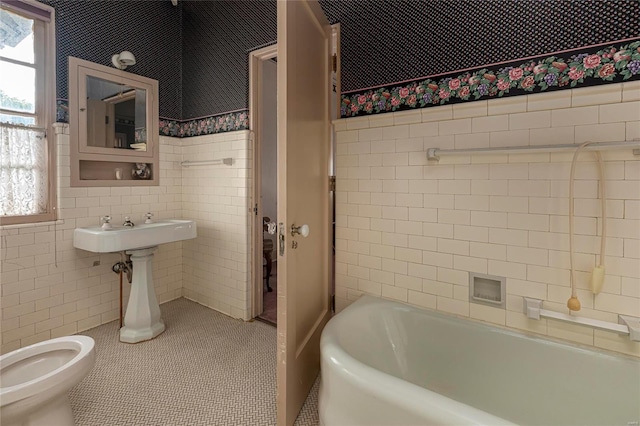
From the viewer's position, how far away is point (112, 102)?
2498 millimetres

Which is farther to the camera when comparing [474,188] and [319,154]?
[319,154]

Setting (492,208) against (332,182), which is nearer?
(492,208)

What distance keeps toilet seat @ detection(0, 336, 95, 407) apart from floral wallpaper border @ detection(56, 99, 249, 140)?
5.84ft

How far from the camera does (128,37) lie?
2572 millimetres

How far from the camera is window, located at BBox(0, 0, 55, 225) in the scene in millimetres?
1971

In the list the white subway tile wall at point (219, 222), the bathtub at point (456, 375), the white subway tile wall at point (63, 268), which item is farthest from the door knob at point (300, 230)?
the white subway tile wall at point (63, 268)

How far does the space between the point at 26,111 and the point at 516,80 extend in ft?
9.93

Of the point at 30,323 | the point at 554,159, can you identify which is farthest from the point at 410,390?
the point at 30,323

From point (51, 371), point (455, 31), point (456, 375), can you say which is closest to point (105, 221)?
point (51, 371)

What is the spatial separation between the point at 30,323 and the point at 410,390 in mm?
2582

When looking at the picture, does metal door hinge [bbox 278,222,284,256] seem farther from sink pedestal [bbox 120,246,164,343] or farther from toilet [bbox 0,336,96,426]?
sink pedestal [bbox 120,246,164,343]

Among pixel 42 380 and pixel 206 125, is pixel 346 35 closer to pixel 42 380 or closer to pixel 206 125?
pixel 206 125

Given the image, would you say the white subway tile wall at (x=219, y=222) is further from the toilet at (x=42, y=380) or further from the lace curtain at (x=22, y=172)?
the toilet at (x=42, y=380)

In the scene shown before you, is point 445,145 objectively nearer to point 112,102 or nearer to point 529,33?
point 529,33
